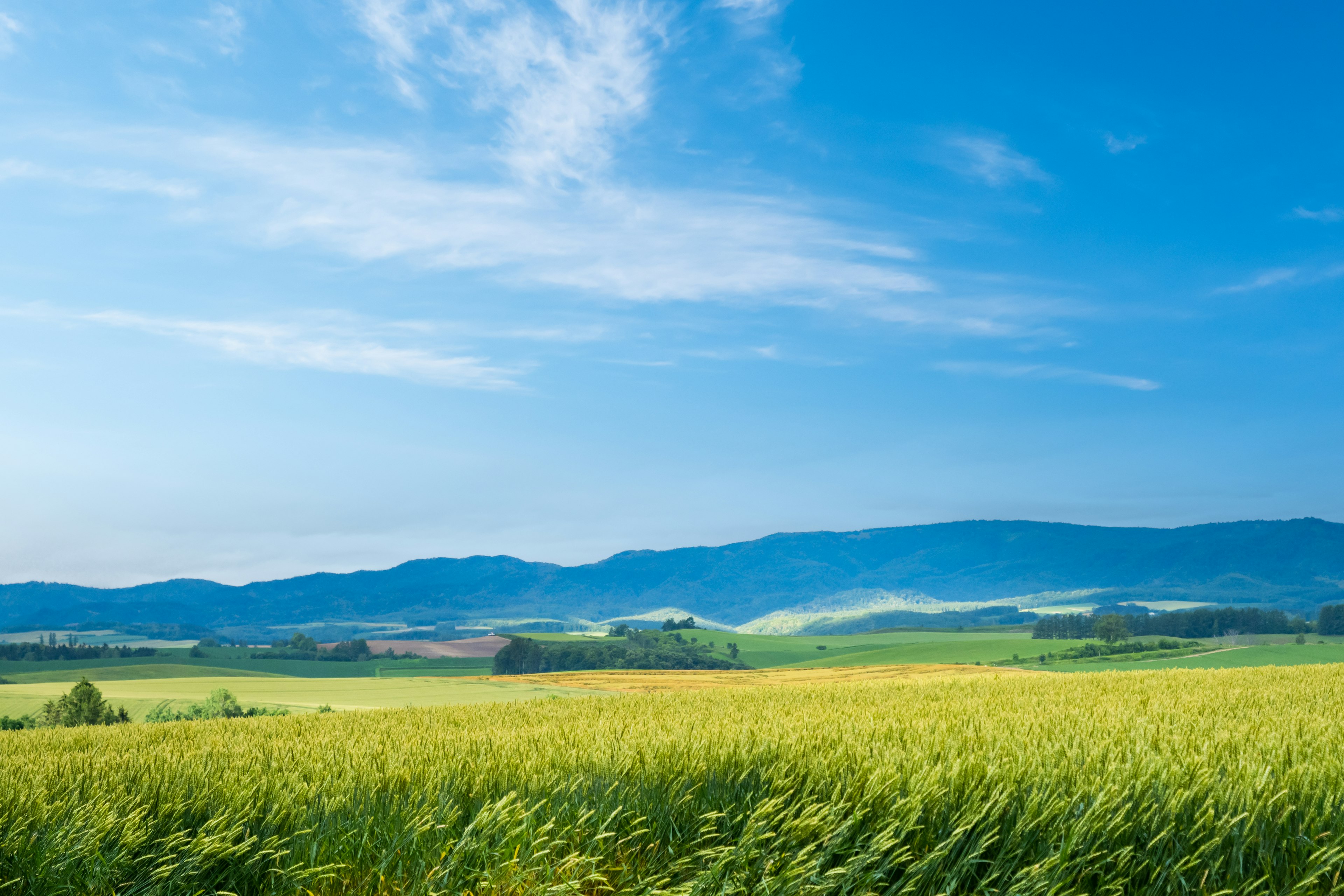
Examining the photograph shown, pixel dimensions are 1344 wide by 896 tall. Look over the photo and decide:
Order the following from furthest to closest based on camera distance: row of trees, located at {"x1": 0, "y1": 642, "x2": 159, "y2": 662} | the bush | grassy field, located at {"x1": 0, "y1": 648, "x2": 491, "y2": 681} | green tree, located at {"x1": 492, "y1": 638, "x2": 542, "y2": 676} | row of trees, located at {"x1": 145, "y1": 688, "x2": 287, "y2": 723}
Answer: the bush
row of trees, located at {"x1": 0, "y1": 642, "x2": 159, "y2": 662}
green tree, located at {"x1": 492, "y1": 638, "x2": 542, "y2": 676}
grassy field, located at {"x1": 0, "y1": 648, "x2": 491, "y2": 681}
row of trees, located at {"x1": 145, "y1": 688, "x2": 287, "y2": 723}

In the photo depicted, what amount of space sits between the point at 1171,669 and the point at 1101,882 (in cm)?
2097

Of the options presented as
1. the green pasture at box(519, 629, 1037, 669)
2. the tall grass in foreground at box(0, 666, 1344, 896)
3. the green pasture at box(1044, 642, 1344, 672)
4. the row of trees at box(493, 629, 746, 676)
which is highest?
the tall grass in foreground at box(0, 666, 1344, 896)

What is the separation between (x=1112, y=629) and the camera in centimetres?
8425

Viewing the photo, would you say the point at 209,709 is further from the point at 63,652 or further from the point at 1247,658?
the point at 63,652

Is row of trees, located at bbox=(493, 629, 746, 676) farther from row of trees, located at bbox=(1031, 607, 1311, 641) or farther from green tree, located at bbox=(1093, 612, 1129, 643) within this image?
row of trees, located at bbox=(1031, 607, 1311, 641)

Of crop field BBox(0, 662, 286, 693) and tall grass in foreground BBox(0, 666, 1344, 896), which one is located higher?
tall grass in foreground BBox(0, 666, 1344, 896)

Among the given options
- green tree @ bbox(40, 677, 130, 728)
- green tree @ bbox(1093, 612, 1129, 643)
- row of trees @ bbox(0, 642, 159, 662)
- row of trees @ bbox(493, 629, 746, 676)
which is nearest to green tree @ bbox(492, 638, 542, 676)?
row of trees @ bbox(493, 629, 746, 676)

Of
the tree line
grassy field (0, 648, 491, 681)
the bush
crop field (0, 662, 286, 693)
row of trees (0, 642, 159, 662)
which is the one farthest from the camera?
the bush

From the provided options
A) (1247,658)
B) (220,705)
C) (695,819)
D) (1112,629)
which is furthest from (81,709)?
(1112,629)

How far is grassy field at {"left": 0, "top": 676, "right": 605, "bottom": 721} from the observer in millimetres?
33219

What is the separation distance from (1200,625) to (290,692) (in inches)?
3564

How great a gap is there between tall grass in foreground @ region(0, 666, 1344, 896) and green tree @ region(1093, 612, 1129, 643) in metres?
86.4

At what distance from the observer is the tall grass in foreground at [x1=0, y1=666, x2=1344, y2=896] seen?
3.81 meters

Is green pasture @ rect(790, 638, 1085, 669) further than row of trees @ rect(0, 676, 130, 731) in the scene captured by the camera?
Yes
